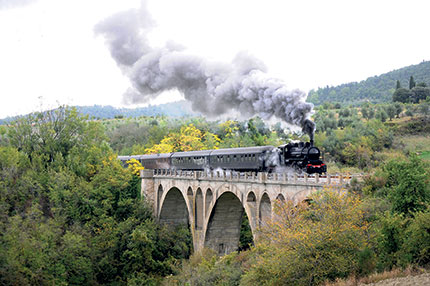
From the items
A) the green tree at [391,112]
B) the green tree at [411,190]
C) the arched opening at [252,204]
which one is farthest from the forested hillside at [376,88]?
the green tree at [411,190]

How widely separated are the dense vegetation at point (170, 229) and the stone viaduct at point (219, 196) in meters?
1.34

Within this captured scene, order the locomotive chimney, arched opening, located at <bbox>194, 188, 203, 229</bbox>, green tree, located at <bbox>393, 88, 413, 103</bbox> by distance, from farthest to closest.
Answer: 1. green tree, located at <bbox>393, 88, 413, 103</bbox>
2. arched opening, located at <bbox>194, 188, 203, 229</bbox>
3. the locomotive chimney

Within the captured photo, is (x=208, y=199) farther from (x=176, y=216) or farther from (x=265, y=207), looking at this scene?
(x=176, y=216)

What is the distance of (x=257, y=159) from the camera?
3275 centimetres

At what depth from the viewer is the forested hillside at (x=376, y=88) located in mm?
152250

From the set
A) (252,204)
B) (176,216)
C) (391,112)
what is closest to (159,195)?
(176,216)

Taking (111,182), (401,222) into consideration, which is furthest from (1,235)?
(401,222)

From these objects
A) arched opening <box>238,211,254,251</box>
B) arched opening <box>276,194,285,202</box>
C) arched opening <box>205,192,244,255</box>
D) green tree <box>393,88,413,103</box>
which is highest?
green tree <box>393,88,413,103</box>

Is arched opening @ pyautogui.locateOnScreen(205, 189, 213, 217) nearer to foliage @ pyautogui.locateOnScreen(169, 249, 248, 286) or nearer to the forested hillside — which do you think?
foliage @ pyautogui.locateOnScreen(169, 249, 248, 286)

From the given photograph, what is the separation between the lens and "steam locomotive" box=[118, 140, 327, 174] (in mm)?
28375

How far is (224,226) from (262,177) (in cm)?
1307

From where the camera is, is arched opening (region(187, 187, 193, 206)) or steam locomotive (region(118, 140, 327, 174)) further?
arched opening (region(187, 187, 193, 206))

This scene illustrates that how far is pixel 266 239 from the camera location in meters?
26.0

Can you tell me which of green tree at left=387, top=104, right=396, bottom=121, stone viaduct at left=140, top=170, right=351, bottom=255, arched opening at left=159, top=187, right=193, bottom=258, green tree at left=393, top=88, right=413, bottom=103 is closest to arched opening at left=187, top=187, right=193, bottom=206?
stone viaduct at left=140, top=170, right=351, bottom=255
